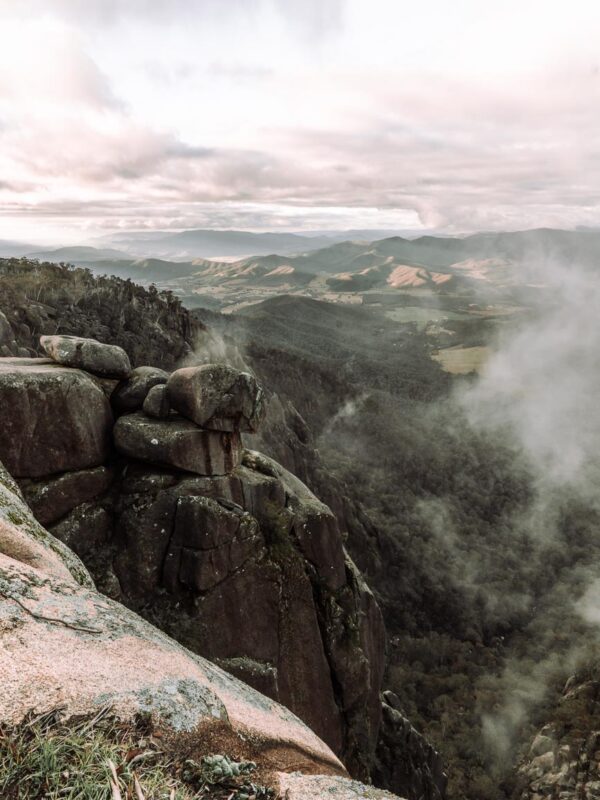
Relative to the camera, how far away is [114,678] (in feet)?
23.8

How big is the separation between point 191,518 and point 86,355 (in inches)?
400

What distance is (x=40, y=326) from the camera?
50656 mm

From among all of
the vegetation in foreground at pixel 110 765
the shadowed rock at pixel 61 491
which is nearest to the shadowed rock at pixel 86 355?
the shadowed rock at pixel 61 491

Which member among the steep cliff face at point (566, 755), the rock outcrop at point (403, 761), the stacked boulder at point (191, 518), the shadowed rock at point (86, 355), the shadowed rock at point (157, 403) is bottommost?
the steep cliff face at point (566, 755)

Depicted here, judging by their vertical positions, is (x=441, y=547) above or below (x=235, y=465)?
below

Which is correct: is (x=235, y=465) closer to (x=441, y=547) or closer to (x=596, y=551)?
(x=441, y=547)

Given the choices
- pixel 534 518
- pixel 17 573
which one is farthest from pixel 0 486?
pixel 534 518

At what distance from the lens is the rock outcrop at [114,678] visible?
650cm

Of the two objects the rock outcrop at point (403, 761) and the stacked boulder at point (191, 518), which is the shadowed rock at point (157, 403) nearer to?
the stacked boulder at point (191, 518)

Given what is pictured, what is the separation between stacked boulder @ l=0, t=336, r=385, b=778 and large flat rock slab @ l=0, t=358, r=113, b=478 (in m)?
0.05

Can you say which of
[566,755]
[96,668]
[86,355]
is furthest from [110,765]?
[566,755]

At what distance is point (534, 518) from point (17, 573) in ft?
493

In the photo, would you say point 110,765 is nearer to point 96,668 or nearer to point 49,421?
point 96,668

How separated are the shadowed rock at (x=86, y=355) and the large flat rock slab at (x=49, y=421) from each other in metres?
Result: 0.80
